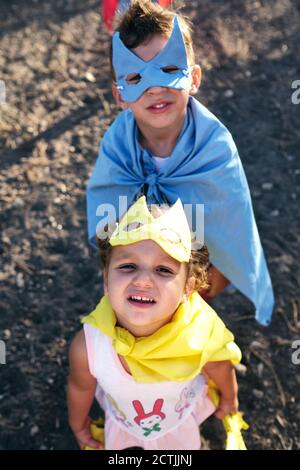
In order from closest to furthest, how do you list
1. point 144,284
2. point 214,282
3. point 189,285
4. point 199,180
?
1. point 144,284
2. point 189,285
3. point 199,180
4. point 214,282

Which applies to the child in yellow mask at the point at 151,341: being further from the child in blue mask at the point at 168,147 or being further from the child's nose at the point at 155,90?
the child's nose at the point at 155,90

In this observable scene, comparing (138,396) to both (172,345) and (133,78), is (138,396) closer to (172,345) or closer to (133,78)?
(172,345)

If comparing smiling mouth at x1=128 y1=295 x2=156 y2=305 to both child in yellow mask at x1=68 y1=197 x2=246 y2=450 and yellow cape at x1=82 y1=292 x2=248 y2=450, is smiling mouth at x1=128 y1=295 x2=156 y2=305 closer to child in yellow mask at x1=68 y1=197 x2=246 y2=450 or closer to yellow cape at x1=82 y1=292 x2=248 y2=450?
child in yellow mask at x1=68 y1=197 x2=246 y2=450

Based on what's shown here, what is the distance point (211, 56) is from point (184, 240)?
2.63 m

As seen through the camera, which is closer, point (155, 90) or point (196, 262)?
point (196, 262)

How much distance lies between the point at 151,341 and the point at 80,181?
74.1 inches

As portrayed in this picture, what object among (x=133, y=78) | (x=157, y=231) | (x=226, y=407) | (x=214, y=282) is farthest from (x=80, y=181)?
(x=157, y=231)

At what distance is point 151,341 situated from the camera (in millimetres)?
2072

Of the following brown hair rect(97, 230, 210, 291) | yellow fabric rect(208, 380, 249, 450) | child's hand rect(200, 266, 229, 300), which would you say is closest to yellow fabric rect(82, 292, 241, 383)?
brown hair rect(97, 230, 210, 291)

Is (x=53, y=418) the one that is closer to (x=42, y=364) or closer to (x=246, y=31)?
(x=42, y=364)

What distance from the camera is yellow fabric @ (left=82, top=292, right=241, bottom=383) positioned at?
6.80ft

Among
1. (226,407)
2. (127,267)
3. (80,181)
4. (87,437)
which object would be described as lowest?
(87,437)
